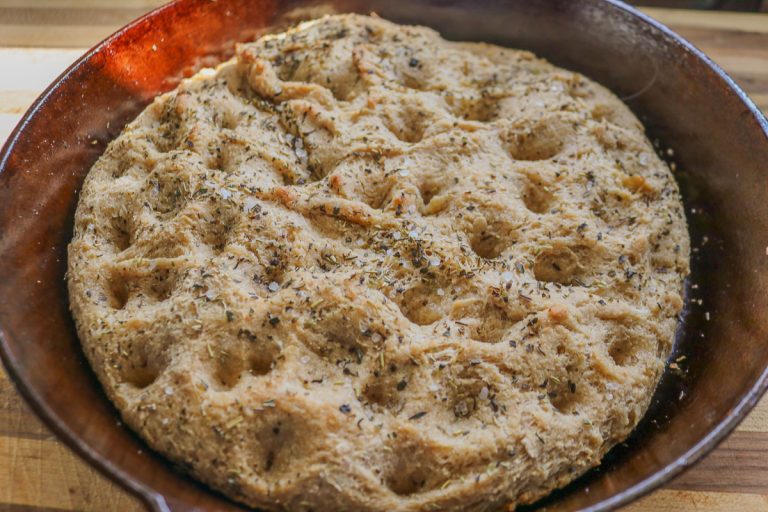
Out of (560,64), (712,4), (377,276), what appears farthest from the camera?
(712,4)

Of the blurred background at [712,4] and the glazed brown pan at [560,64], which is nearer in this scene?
the glazed brown pan at [560,64]

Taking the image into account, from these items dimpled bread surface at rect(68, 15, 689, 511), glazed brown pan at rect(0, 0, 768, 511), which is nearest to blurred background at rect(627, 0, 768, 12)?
glazed brown pan at rect(0, 0, 768, 511)

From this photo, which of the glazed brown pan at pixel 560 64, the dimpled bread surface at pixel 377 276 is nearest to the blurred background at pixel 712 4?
the glazed brown pan at pixel 560 64

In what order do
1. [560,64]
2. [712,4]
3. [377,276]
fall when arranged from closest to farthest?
[377,276], [560,64], [712,4]

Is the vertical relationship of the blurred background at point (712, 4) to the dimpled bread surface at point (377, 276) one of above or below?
above

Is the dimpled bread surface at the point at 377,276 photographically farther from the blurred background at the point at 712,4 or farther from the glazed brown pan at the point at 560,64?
the blurred background at the point at 712,4

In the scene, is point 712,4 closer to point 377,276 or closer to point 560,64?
point 560,64

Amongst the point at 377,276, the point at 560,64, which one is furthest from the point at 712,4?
the point at 377,276

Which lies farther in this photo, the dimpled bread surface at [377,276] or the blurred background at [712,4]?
the blurred background at [712,4]
